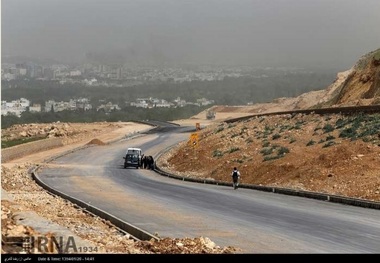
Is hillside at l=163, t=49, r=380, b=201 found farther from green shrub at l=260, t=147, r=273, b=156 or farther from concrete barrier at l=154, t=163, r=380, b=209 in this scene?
concrete barrier at l=154, t=163, r=380, b=209

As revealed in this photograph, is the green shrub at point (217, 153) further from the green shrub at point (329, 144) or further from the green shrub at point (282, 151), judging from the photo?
the green shrub at point (329, 144)

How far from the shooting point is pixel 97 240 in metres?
16.3

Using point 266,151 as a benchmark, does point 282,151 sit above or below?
above

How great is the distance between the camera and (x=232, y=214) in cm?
2598

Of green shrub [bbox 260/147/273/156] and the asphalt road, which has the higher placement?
green shrub [bbox 260/147/273/156]

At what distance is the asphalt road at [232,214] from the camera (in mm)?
18578

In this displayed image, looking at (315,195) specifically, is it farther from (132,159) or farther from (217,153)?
(132,159)

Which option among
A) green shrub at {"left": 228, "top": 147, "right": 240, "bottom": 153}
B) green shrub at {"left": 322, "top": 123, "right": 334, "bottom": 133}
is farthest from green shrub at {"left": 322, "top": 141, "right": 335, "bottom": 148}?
green shrub at {"left": 228, "top": 147, "right": 240, "bottom": 153}

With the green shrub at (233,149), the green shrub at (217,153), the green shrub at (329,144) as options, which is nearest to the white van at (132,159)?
the green shrub at (217,153)

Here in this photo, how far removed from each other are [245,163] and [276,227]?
89.9 ft

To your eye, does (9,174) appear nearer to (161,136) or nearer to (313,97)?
(161,136)

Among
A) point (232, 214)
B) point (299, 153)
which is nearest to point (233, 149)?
point (299, 153)

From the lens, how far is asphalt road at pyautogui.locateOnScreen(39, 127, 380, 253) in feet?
61.0
